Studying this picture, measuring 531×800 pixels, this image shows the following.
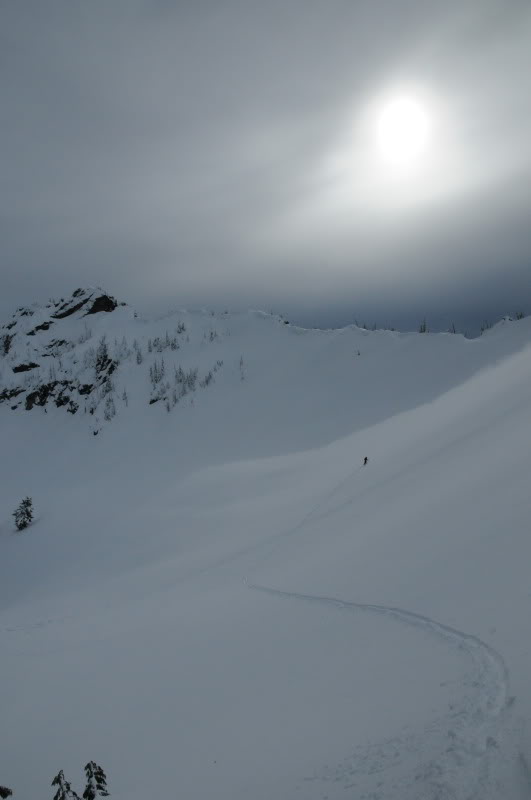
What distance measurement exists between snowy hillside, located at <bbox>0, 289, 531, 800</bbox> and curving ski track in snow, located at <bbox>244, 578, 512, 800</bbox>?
0.02m

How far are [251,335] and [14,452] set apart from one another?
533 inches

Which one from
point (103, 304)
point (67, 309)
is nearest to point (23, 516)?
point (103, 304)

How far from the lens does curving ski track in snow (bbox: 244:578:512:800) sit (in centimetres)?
305

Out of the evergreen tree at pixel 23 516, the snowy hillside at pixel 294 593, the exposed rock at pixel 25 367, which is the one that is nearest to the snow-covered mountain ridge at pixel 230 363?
the exposed rock at pixel 25 367

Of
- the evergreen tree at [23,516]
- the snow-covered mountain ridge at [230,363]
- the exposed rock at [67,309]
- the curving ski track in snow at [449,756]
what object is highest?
the exposed rock at [67,309]

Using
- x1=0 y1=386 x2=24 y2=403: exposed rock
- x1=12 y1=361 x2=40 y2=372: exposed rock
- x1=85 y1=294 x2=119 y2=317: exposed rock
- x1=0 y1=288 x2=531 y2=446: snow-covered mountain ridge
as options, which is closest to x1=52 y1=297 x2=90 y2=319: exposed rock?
x1=0 y1=288 x2=531 y2=446: snow-covered mountain ridge

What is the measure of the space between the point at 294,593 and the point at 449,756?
3.97 meters

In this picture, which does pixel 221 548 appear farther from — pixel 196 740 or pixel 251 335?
pixel 251 335

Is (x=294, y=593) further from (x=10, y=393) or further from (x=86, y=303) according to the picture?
(x=86, y=303)

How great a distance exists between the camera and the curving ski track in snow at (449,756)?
10.0 feet

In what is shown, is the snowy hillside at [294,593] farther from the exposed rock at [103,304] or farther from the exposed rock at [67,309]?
the exposed rock at [67,309]

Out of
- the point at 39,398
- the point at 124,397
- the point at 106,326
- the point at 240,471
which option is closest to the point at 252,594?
the point at 240,471

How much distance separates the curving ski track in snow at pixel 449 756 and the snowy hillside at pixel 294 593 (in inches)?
0.6

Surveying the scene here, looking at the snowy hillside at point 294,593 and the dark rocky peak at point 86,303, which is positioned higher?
the dark rocky peak at point 86,303
